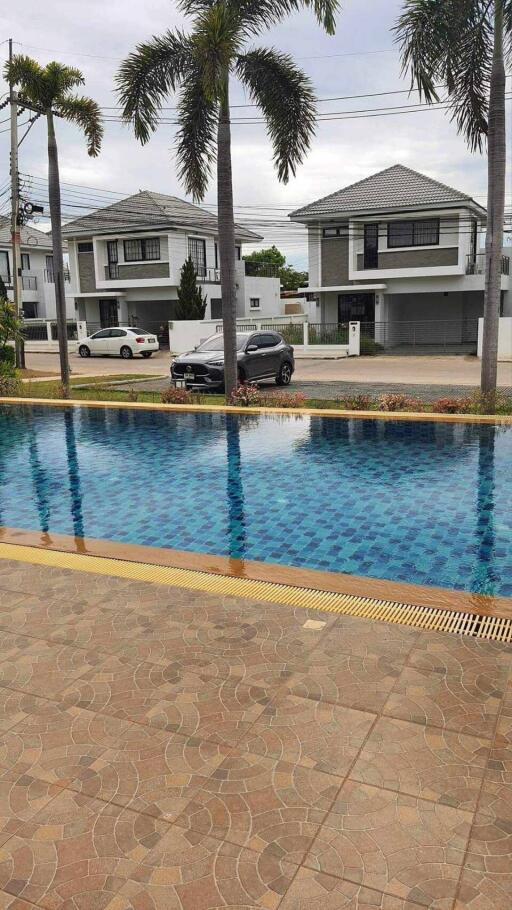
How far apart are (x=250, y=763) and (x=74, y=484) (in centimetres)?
693

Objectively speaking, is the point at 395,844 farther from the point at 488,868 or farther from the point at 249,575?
the point at 249,575

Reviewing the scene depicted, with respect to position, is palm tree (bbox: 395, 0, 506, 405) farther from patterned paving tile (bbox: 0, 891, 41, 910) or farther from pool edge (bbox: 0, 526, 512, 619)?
patterned paving tile (bbox: 0, 891, 41, 910)

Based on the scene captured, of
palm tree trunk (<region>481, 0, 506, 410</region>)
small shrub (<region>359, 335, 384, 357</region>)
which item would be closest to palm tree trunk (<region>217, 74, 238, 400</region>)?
palm tree trunk (<region>481, 0, 506, 410</region>)

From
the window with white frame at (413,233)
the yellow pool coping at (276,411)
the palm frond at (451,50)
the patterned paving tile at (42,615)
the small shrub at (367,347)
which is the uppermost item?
the palm frond at (451,50)

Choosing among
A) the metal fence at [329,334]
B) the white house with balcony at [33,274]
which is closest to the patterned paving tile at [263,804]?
the metal fence at [329,334]

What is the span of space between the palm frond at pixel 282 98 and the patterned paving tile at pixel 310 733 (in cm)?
1454

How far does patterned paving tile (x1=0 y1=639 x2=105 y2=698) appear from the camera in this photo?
4207 millimetres

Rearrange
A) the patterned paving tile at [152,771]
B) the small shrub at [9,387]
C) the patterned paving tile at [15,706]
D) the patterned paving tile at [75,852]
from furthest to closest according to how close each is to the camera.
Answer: the small shrub at [9,387], the patterned paving tile at [15,706], the patterned paving tile at [152,771], the patterned paving tile at [75,852]

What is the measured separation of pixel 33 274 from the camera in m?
48.9

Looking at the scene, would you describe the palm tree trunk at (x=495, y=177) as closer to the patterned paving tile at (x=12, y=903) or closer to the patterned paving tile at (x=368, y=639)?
the patterned paving tile at (x=368, y=639)

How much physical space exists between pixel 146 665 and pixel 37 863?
1570 millimetres

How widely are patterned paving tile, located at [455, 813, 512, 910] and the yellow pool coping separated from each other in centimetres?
1025

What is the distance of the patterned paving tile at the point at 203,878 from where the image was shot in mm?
2680

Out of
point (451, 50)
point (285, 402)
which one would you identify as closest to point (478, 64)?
point (451, 50)
